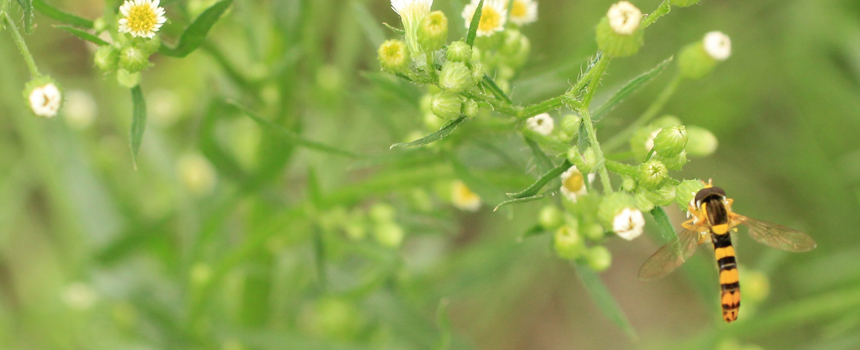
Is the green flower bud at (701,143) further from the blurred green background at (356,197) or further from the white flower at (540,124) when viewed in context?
the white flower at (540,124)

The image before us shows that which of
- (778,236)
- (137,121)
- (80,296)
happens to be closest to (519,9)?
(778,236)

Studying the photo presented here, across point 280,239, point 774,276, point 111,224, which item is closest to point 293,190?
point 111,224

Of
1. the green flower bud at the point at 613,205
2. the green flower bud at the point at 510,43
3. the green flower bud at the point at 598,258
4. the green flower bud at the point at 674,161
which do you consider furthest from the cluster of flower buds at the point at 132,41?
the green flower bud at the point at 598,258

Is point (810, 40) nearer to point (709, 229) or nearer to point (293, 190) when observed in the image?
point (709, 229)

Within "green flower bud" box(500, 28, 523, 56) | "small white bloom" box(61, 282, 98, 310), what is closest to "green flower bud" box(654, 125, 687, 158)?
"green flower bud" box(500, 28, 523, 56)

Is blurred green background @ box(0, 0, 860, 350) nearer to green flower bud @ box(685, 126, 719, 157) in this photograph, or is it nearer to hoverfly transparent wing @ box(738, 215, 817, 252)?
green flower bud @ box(685, 126, 719, 157)

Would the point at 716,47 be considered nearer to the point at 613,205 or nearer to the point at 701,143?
the point at 701,143

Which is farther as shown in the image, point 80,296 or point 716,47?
point 80,296
